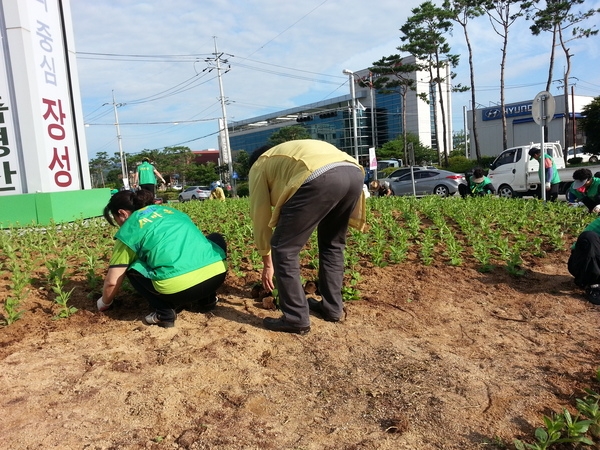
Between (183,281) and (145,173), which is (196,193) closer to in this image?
(145,173)

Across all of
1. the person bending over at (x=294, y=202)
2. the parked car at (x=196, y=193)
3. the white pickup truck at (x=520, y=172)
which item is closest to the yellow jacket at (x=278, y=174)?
the person bending over at (x=294, y=202)

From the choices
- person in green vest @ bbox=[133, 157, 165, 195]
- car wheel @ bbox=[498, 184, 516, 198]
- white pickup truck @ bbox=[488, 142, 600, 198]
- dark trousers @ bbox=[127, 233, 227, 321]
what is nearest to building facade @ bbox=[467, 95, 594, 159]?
white pickup truck @ bbox=[488, 142, 600, 198]

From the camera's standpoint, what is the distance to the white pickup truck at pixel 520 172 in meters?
12.6

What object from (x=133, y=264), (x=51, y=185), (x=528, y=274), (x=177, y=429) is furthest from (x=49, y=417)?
(x=51, y=185)

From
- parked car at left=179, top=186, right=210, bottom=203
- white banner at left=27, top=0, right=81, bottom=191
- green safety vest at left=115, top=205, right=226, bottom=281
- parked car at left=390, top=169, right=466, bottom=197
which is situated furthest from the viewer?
parked car at left=179, top=186, right=210, bottom=203

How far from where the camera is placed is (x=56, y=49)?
24.0 feet

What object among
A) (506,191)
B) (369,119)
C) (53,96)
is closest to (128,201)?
(53,96)

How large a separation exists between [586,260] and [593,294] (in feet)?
0.89

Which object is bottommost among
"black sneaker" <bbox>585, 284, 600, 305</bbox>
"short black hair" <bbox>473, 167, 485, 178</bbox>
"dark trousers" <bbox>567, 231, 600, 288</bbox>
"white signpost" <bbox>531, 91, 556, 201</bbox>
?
"black sneaker" <bbox>585, 284, 600, 305</bbox>

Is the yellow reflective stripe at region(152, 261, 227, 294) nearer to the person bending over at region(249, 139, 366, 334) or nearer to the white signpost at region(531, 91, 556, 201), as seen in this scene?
the person bending over at region(249, 139, 366, 334)

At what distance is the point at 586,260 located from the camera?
3.41 m

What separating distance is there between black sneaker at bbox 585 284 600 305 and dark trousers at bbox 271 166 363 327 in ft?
6.74

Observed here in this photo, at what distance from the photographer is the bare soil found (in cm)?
192

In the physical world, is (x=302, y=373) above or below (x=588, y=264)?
below
